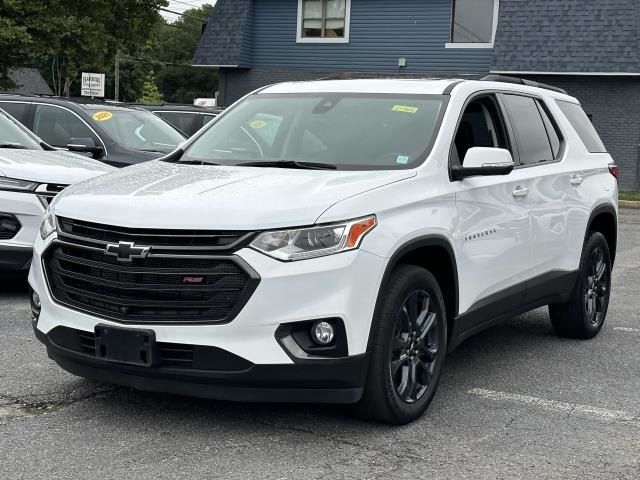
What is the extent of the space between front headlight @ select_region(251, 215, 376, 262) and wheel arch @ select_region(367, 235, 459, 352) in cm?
28

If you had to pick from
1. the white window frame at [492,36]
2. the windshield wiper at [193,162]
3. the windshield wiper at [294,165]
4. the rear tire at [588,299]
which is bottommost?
the rear tire at [588,299]

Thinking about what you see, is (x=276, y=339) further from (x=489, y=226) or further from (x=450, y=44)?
(x=450, y=44)

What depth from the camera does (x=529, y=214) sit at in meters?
6.12

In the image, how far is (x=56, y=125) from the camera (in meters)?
11.3

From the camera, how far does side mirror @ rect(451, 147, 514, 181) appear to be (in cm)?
532

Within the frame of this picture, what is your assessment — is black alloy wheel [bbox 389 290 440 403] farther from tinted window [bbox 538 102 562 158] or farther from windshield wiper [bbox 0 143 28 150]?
windshield wiper [bbox 0 143 28 150]

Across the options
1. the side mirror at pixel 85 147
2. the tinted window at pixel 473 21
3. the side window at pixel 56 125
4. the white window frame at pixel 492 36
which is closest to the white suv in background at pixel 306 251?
the side mirror at pixel 85 147

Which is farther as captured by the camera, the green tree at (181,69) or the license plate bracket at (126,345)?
the green tree at (181,69)

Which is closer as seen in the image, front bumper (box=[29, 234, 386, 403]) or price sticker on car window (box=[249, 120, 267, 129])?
front bumper (box=[29, 234, 386, 403])

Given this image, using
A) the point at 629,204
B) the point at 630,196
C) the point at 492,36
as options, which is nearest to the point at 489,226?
the point at 629,204

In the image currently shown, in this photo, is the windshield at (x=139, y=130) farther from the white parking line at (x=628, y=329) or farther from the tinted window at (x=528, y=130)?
the white parking line at (x=628, y=329)

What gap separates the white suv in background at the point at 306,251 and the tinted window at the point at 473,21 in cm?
2111

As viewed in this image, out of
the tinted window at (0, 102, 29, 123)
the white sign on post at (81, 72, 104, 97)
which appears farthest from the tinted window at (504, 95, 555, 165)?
the white sign on post at (81, 72, 104, 97)

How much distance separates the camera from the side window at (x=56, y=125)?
440 inches
